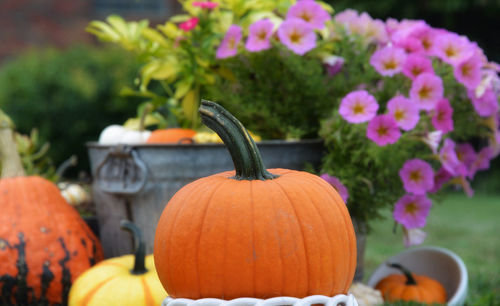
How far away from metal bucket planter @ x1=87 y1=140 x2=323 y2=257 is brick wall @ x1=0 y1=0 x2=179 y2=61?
223 inches

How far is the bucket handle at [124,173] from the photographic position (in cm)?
200

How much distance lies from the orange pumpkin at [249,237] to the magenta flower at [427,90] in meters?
0.91

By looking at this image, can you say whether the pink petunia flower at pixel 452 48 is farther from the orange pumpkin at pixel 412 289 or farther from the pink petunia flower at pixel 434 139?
the orange pumpkin at pixel 412 289

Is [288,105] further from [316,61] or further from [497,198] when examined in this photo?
[497,198]

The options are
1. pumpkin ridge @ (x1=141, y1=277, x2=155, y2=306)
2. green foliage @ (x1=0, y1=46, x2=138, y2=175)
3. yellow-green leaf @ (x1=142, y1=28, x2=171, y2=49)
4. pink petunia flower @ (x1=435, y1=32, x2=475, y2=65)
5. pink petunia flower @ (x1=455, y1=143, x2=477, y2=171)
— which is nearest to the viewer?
pumpkin ridge @ (x1=141, y1=277, x2=155, y2=306)

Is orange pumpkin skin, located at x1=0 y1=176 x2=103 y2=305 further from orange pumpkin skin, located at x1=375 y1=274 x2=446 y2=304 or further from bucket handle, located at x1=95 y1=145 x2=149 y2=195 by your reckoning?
orange pumpkin skin, located at x1=375 y1=274 x2=446 y2=304

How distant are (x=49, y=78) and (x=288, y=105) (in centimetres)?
375

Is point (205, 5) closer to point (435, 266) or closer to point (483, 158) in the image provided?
point (483, 158)

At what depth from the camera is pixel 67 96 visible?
17.3ft

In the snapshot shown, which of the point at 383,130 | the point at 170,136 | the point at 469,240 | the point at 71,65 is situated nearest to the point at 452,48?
the point at 383,130

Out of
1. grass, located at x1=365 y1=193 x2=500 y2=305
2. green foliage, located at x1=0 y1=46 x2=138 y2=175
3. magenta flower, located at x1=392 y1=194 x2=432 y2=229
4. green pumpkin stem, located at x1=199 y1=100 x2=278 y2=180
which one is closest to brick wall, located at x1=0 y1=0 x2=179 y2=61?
green foliage, located at x1=0 y1=46 x2=138 y2=175

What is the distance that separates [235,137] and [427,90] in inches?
42.3

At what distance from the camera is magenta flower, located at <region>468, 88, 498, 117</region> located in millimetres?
2123

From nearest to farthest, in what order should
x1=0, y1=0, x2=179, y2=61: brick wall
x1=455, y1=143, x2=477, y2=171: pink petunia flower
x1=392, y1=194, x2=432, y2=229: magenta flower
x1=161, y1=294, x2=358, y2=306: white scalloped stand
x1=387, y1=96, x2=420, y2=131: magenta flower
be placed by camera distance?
1. x1=161, y1=294, x2=358, y2=306: white scalloped stand
2. x1=387, y1=96, x2=420, y2=131: magenta flower
3. x1=392, y1=194, x2=432, y2=229: magenta flower
4. x1=455, y1=143, x2=477, y2=171: pink petunia flower
5. x1=0, y1=0, x2=179, y2=61: brick wall
